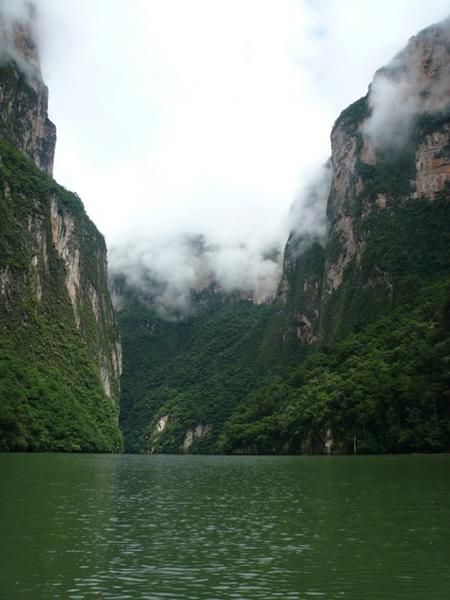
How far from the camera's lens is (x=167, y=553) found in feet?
66.5

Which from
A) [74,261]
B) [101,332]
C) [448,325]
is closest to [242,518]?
[448,325]

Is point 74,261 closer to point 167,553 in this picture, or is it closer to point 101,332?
point 101,332

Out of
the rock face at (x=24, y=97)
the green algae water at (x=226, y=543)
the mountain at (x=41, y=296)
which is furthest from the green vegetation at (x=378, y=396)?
the rock face at (x=24, y=97)

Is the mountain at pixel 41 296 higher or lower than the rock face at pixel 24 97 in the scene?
lower

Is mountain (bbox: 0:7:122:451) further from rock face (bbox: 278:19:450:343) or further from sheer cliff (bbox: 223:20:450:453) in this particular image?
rock face (bbox: 278:19:450:343)

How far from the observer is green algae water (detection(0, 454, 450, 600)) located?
16.2 metres

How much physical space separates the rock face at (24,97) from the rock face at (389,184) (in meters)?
83.8

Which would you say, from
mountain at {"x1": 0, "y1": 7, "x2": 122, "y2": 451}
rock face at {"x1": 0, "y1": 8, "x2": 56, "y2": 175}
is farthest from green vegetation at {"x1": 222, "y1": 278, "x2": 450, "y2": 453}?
rock face at {"x1": 0, "y1": 8, "x2": 56, "y2": 175}

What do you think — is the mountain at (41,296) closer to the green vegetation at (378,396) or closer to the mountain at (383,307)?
the mountain at (383,307)

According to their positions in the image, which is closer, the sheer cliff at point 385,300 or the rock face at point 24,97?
the sheer cliff at point 385,300

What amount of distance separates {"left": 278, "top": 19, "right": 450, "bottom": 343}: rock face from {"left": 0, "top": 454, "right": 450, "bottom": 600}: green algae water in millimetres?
116443

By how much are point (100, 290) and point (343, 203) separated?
72.6 meters

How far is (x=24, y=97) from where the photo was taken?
17662 cm

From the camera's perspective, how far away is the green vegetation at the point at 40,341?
106438 millimetres
